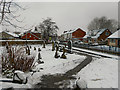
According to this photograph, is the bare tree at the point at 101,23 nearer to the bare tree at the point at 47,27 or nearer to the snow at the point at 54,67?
the bare tree at the point at 47,27

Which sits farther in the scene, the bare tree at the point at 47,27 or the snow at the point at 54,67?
the bare tree at the point at 47,27

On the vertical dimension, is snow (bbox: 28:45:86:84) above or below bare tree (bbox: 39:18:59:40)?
below

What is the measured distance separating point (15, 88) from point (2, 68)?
9.28ft

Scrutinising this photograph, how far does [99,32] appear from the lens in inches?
1559

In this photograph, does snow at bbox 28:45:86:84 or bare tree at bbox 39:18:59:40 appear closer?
snow at bbox 28:45:86:84

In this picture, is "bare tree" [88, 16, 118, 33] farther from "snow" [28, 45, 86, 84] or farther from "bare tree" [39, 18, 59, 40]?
"snow" [28, 45, 86, 84]

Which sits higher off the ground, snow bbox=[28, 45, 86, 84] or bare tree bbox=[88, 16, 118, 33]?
bare tree bbox=[88, 16, 118, 33]

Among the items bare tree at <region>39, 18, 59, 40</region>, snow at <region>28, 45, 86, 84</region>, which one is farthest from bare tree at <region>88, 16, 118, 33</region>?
snow at <region>28, 45, 86, 84</region>

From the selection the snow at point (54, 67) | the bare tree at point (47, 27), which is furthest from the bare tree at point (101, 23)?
the snow at point (54, 67)

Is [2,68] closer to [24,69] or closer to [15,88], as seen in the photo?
[24,69]

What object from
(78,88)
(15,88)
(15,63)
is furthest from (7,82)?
(78,88)

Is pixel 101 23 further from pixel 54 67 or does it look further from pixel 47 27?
pixel 54 67

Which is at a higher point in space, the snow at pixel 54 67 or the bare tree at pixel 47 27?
the bare tree at pixel 47 27

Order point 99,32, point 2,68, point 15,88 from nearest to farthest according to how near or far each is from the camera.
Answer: point 15,88
point 2,68
point 99,32
